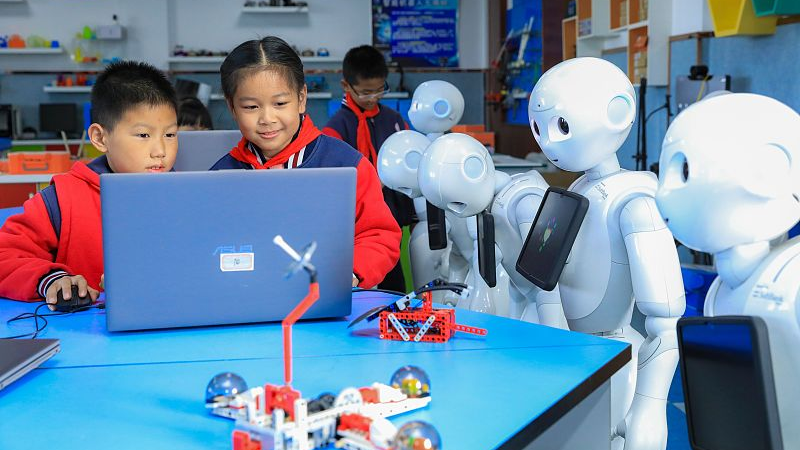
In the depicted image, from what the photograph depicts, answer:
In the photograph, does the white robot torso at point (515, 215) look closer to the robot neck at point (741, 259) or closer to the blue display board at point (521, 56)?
the robot neck at point (741, 259)

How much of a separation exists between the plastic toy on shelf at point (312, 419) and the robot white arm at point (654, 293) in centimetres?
85

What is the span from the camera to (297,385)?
121 cm

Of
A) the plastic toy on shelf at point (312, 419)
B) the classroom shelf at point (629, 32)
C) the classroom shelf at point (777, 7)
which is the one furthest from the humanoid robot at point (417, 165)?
the classroom shelf at point (629, 32)

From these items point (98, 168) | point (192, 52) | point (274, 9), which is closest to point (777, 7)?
point (98, 168)

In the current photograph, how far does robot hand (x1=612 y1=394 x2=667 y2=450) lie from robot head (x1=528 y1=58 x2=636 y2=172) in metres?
0.52

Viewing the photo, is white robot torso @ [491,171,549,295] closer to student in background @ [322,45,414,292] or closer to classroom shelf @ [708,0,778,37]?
student in background @ [322,45,414,292]

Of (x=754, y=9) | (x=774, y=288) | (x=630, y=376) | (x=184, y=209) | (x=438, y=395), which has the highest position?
(x=754, y=9)

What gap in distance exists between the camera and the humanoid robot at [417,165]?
3066 mm

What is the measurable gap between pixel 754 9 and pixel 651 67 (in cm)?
145

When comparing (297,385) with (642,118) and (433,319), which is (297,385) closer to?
(433,319)

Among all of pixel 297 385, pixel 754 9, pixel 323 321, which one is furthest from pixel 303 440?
pixel 754 9

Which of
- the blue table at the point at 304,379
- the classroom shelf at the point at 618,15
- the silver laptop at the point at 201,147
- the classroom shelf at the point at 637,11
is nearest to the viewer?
the blue table at the point at 304,379

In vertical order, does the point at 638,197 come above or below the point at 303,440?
above

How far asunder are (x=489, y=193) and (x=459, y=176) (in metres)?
0.10
